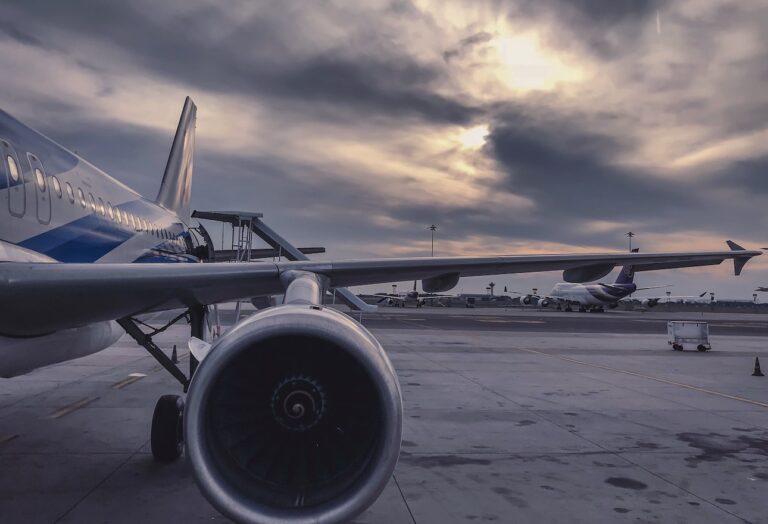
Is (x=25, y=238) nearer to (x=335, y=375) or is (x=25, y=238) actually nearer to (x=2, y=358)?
(x=2, y=358)

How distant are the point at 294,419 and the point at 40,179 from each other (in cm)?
341

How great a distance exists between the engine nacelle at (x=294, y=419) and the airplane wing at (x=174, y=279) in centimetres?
111

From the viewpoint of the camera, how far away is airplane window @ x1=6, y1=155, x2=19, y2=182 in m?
4.84

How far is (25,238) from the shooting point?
4.90 m

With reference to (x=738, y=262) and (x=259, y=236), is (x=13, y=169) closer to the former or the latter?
(x=738, y=262)

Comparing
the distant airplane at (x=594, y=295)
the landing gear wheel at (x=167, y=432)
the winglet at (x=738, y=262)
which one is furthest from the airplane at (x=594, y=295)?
the landing gear wheel at (x=167, y=432)

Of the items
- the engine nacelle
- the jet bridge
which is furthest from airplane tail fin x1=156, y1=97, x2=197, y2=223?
the engine nacelle

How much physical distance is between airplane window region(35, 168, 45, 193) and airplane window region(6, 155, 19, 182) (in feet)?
1.07

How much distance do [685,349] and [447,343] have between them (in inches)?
349

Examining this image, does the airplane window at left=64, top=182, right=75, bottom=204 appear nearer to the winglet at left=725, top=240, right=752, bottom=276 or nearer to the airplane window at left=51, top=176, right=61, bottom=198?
the airplane window at left=51, top=176, right=61, bottom=198

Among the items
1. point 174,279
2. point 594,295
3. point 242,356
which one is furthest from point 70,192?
point 594,295

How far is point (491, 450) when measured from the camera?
23.2ft

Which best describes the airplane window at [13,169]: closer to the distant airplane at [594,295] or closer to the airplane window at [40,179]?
the airplane window at [40,179]

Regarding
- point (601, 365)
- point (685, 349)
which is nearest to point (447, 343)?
point (601, 365)
